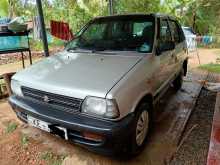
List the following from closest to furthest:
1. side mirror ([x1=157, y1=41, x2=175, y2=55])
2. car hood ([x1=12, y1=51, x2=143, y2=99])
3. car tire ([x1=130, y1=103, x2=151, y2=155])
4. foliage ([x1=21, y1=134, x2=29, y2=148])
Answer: car hood ([x1=12, y1=51, x2=143, y2=99]), car tire ([x1=130, y1=103, x2=151, y2=155]), foliage ([x1=21, y1=134, x2=29, y2=148]), side mirror ([x1=157, y1=41, x2=175, y2=55])

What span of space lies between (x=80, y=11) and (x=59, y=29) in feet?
21.9

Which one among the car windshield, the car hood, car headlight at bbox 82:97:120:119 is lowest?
car headlight at bbox 82:97:120:119

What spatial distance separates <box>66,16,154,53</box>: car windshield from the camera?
11.2 feet

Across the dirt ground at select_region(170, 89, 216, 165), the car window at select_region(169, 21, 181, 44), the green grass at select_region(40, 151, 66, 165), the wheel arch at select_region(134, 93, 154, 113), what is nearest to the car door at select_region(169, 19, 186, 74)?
the car window at select_region(169, 21, 181, 44)

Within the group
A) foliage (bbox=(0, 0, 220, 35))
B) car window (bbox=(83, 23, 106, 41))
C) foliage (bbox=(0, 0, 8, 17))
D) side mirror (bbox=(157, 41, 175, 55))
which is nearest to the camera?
side mirror (bbox=(157, 41, 175, 55))

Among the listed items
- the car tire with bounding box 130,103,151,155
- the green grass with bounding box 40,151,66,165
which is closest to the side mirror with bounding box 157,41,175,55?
the car tire with bounding box 130,103,151,155

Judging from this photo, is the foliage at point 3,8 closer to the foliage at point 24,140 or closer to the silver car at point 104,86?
the silver car at point 104,86

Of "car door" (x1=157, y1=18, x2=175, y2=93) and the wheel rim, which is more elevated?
"car door" (x1=157, y1=18, x2=175, y2=93)

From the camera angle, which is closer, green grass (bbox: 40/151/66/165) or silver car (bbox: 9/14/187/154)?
silver car (bbox: 9/14/187/154)

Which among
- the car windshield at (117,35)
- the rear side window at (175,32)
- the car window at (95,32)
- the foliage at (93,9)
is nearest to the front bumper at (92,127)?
the car windshield at (117,35)

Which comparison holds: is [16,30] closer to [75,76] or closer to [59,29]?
[59,29]

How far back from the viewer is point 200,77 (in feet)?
22.3

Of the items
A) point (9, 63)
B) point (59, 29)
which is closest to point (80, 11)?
point (9, 63)

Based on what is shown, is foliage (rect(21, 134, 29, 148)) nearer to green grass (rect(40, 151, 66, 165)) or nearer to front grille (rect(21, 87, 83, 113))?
green grass (rect(40, 151, 66, 165))
